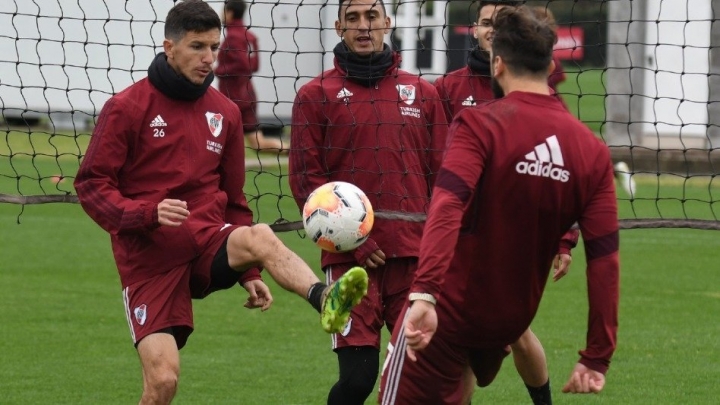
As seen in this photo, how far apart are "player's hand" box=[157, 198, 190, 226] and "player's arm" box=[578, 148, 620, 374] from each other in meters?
1.93

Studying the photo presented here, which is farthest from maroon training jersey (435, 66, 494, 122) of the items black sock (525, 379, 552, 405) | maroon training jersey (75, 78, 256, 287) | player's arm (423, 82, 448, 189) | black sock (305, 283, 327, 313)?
black sock (305, 283, 327, 313)

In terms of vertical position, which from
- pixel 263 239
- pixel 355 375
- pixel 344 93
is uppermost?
pixel 344 93

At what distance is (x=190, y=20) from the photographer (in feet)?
21.4

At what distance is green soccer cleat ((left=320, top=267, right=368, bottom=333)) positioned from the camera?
18.6ft

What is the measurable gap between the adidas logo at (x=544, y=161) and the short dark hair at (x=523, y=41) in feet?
1.03

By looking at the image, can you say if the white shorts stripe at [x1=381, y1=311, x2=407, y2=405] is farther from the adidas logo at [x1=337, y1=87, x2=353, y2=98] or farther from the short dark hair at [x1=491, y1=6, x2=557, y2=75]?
the adidas logo at [x1=337, y1=87, x2=353, y2=98]

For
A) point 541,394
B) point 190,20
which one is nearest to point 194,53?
point 190,20

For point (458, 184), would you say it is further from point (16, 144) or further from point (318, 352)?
point (16, 144)

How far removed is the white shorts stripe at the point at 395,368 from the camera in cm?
557

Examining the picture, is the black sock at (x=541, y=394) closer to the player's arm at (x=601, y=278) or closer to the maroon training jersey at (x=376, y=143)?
the maroon training jersey at (x=376, y=143)

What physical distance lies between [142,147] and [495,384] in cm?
317

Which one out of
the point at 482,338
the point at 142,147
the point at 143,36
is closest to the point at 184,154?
the point at 142,147

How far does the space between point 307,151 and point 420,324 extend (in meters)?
2.25

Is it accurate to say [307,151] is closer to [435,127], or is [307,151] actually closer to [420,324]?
[435,127]
